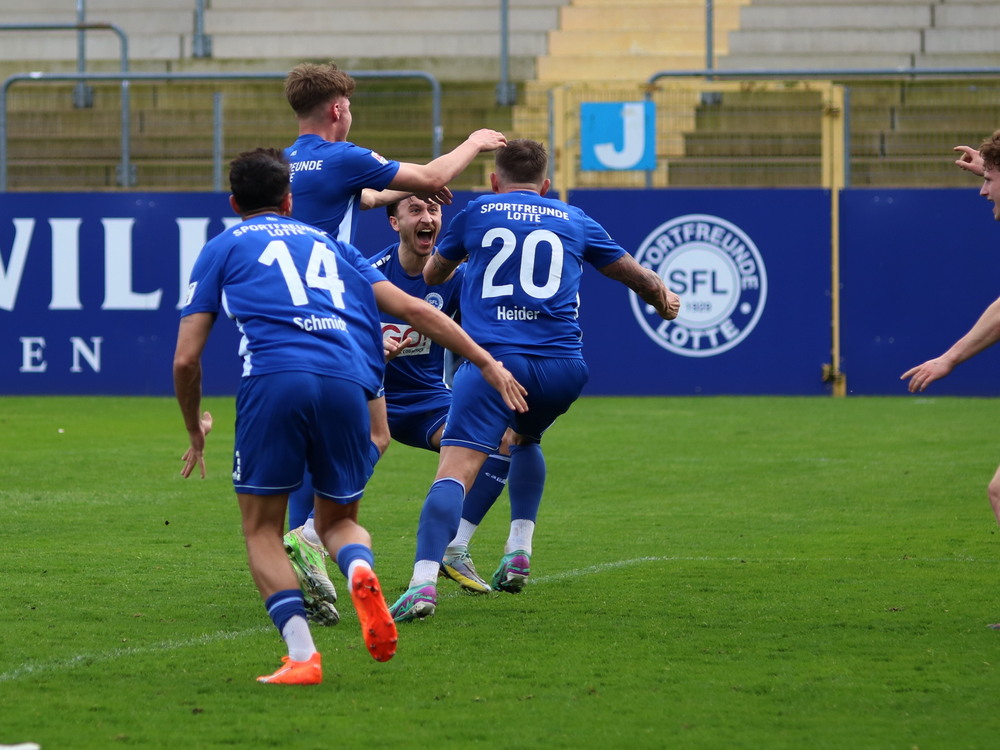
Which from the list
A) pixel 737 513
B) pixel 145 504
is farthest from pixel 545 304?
pixel 145 504

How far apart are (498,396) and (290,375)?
1.48 meters

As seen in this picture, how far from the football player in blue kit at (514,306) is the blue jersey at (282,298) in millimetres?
1116

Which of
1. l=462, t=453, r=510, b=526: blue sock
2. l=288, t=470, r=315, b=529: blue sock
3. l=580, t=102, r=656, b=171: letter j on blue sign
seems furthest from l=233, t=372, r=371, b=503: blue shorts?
l=580, t=102, r=656, b=171: letter j on blue sign

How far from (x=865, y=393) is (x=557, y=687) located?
492 inches

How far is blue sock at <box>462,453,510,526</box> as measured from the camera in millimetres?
6676

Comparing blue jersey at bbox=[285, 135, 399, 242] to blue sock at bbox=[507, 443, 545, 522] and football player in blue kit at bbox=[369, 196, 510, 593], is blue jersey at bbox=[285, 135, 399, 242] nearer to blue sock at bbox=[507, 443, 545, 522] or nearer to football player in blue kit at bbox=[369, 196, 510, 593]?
football player in blue kit at bbox=[369, 196, 510, 593]

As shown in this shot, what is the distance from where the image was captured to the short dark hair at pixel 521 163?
634cm

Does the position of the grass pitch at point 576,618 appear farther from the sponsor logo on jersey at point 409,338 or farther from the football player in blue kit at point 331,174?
the sponsor logo on jersey at point 409,338

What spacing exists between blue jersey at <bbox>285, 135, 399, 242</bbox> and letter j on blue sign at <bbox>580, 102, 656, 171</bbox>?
1077 centimetres

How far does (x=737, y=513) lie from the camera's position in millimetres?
8852

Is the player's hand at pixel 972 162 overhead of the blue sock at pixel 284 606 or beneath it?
overhead

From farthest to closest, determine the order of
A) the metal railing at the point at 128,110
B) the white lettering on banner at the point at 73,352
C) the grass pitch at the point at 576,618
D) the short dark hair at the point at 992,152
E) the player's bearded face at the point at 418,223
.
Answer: the metal railing at the point at 128,110, the white lettering on banner at the point at 73,352, the player's bearded face at the point at 418,223, the short dark hair at the point at 992,152, the grass pitch at the point at 576,618

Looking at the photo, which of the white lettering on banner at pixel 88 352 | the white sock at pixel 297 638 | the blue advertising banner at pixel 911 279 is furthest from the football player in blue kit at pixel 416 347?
the blue advertising banner at pixel 911 279

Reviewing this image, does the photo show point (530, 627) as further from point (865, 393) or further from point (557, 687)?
point (865, 393)
